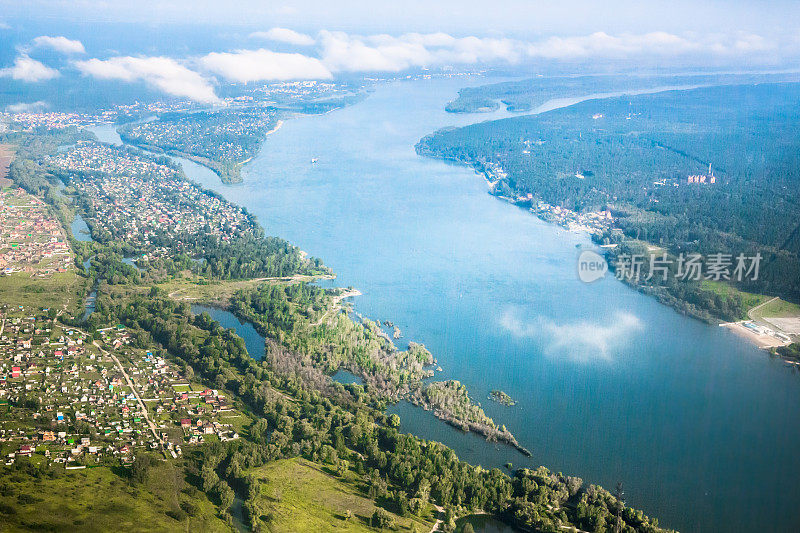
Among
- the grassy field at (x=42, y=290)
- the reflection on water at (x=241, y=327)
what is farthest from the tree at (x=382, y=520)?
the grassy field at (x=42, y=290)

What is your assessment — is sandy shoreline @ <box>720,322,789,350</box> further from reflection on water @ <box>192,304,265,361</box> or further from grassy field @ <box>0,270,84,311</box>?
grassy field @ <box>0,270,84,311</box>

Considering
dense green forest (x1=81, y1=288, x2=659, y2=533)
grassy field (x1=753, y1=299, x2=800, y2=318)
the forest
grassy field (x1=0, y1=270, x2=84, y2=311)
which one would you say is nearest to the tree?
dense green forest (x1=81, y1=288, x2=659, y2=533)

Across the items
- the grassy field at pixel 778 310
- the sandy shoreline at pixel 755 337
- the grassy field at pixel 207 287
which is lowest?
the grassy field at pixel 207 287

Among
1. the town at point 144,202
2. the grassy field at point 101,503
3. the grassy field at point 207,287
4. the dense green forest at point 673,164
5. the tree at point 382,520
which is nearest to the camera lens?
the grassy field at point 101,503

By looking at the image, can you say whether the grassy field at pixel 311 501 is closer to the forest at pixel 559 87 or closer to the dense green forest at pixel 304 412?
the dense green forest at pixel 304 412

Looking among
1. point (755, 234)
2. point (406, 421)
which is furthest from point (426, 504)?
point (755, 234)

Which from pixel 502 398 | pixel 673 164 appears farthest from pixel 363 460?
pixel 673 164

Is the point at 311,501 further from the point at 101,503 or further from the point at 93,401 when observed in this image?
the point at 93,401
